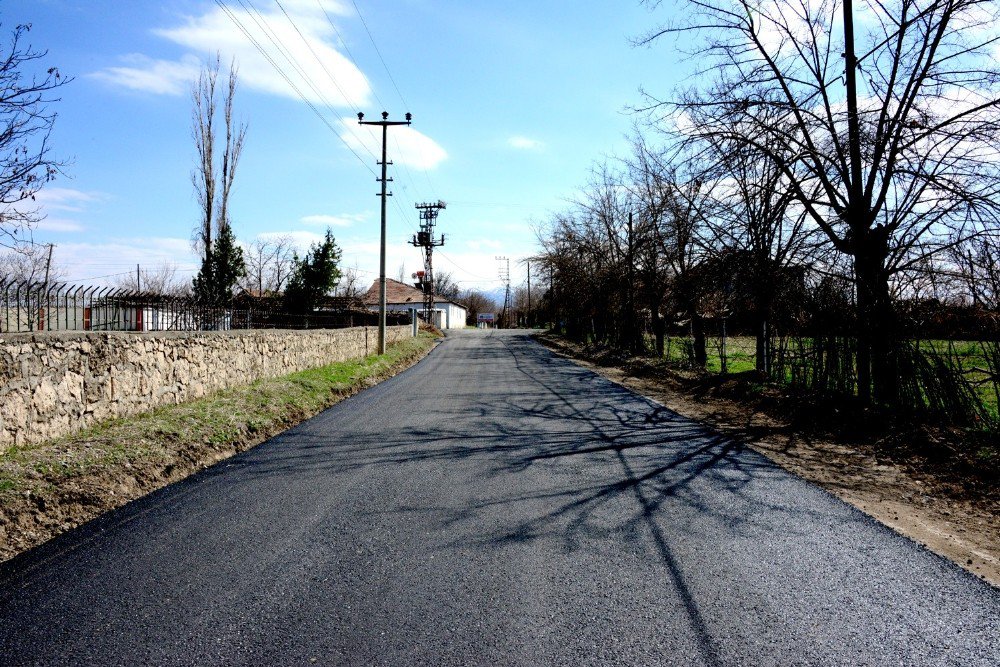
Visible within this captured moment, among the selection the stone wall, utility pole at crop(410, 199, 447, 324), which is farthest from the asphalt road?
utility pole at crop(410, 199, 447, 324)

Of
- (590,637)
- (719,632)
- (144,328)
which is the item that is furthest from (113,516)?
(144,328)

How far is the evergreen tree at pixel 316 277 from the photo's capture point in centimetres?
4041

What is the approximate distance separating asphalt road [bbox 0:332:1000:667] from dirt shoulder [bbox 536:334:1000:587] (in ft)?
1.06

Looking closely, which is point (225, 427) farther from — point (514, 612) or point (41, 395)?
point (514, 612)

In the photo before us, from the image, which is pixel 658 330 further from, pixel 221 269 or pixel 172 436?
pixel 221 269

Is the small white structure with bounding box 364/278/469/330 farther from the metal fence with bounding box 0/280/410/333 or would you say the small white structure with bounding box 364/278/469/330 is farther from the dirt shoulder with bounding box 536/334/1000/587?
the dirt shoulder with bounding box 536/334/1000/587

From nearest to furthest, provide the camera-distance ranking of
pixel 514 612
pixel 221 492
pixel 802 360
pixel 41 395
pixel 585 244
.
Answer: pixel 514 612
pixel 221 492
pixel 41 395
pixel 802 360
pixel 585 244

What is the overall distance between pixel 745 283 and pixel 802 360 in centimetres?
190

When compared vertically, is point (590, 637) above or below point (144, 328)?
below

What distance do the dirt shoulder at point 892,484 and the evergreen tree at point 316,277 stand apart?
33100 millimetres

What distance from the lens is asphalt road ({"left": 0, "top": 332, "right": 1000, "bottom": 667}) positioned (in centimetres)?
299

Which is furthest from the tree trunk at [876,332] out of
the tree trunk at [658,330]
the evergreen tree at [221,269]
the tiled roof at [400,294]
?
the tiled roof at [400,294]

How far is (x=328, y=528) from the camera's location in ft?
15.3

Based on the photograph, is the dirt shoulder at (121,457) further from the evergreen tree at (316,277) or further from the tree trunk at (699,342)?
the evergreen tree at (316,277)
